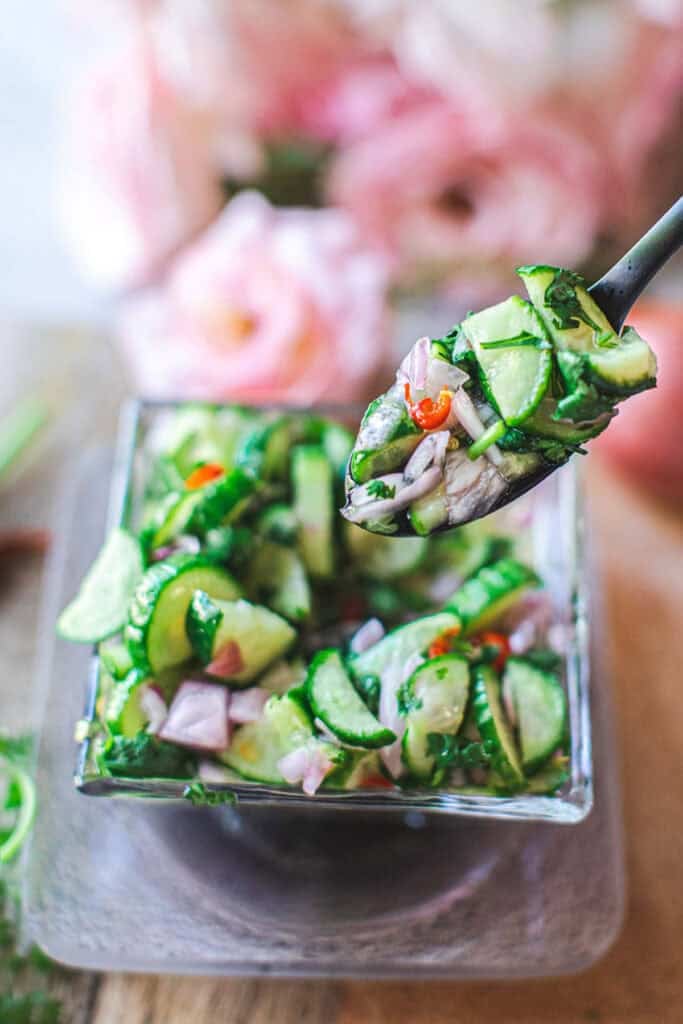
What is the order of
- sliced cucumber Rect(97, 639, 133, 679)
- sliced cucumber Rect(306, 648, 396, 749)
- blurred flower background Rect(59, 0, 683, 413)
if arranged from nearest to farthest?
1. sliced cucumber Rect(306, 648, 396, 749)
2. sliced cucumber Rect(97, 639, 133, 679)
3. blurred flower background Rect(59, 0, 683, 413)

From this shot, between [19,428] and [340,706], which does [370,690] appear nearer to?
[340,706]

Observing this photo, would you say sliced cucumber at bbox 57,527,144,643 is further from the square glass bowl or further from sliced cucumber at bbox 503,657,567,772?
sliced cucumber at bbox 503,657,567,772

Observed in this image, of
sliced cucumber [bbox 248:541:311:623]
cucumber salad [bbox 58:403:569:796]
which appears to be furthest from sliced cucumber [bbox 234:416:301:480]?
sliced cucumber [bbox 248:541:311:623]

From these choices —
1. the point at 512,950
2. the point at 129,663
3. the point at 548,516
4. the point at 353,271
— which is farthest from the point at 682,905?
the point at 353,271

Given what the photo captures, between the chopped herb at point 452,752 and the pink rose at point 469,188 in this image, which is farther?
the pink rose at point 469,188

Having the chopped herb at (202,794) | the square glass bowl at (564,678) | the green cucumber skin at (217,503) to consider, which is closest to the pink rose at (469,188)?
the square glass bowl at (564,678)

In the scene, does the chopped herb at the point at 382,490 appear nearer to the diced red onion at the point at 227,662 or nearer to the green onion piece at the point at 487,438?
the green onion piece at the point at 487,438

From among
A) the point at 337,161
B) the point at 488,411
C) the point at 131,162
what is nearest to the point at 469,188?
the point at 337,161
